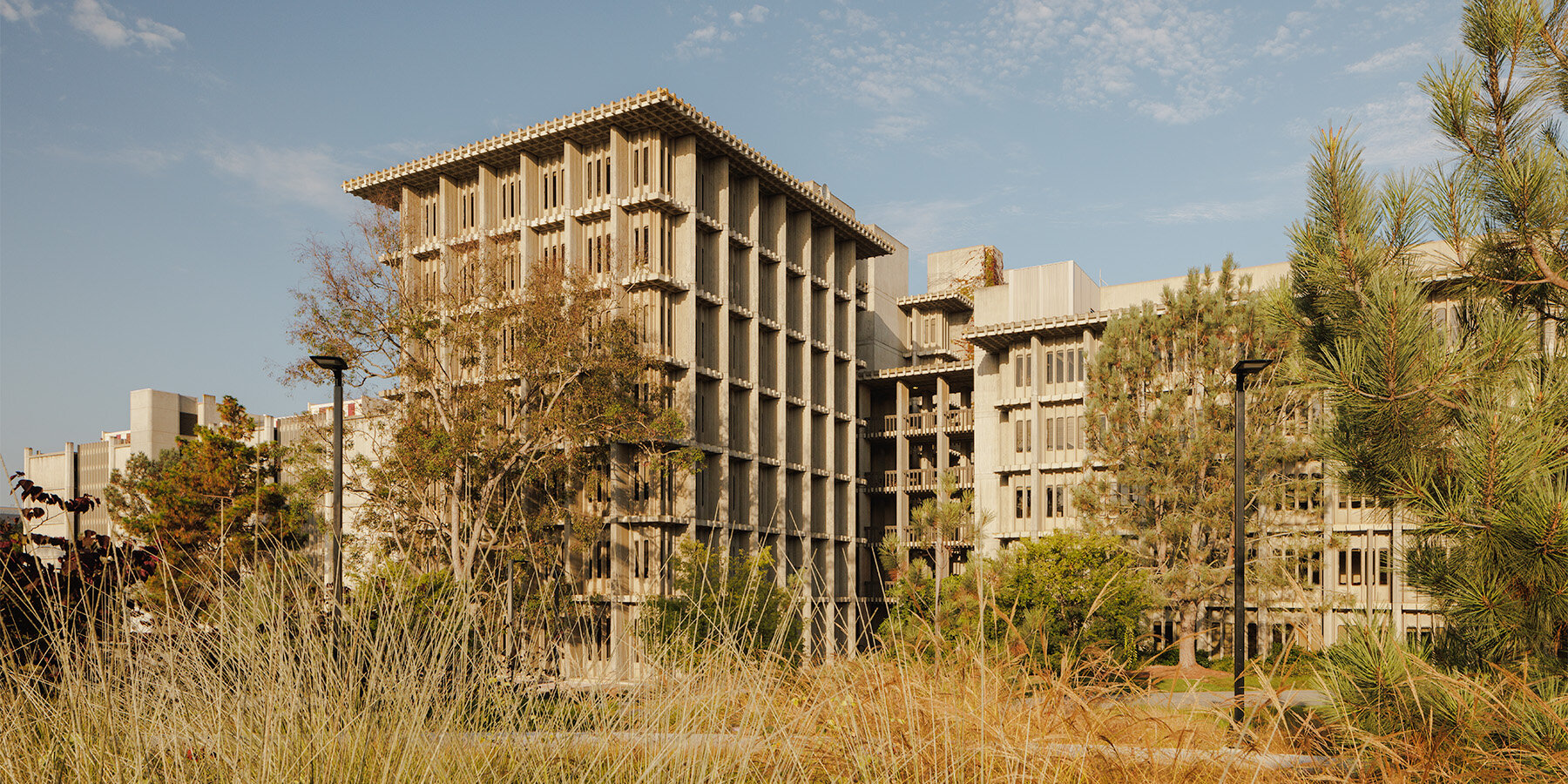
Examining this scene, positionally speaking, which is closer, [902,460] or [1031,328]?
[1031,328]

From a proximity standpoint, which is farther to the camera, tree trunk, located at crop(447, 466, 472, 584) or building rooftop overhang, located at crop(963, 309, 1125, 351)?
building rooftop overhang, located at crop(963, 309, 1125, 351)

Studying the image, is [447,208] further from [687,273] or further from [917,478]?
[917,478]

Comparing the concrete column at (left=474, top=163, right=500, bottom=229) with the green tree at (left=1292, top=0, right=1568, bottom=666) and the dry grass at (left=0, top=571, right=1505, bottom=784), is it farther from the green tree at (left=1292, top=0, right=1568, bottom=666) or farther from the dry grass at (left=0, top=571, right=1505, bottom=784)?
the green tree at (left=1292, top=0, right=1568, bottom=666)

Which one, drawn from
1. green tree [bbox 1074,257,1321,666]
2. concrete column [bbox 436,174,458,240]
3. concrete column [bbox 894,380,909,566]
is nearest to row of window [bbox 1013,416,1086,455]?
concrete column [bbox 894,380,909,566]

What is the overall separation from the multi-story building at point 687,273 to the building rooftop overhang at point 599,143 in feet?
0.20

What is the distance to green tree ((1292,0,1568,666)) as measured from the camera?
619 centimetres

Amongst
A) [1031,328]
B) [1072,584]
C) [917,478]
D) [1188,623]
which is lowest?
[1188,623]

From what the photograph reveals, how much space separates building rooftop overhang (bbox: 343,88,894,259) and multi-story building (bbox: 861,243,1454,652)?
8.21 meters

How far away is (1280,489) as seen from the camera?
84.6 feet

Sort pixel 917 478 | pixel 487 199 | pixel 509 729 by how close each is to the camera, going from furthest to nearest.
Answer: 1. pixel 917 478
2. pixel 487 199
3. pixel 509 729

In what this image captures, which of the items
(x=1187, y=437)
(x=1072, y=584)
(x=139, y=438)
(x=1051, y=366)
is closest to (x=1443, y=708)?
(x=1072, y=584)

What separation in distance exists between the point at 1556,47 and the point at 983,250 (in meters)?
39.7

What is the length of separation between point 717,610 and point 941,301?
133 feet

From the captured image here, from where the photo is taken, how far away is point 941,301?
46.8 metres
